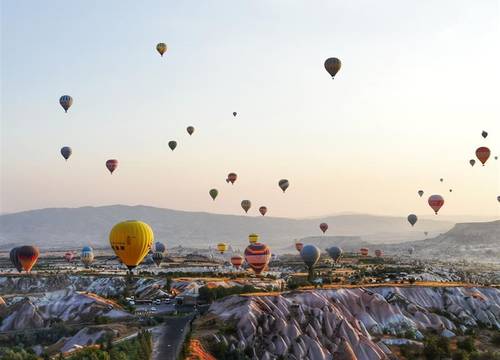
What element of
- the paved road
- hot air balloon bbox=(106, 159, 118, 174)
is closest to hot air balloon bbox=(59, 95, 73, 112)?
hot air balloon bbox=(106, 159, 118, 174)

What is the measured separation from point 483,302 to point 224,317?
43.6 meters

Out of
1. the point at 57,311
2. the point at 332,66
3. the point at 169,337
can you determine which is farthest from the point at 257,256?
the point at 169,337

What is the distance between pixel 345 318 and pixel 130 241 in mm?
26901

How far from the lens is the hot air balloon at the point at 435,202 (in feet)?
380

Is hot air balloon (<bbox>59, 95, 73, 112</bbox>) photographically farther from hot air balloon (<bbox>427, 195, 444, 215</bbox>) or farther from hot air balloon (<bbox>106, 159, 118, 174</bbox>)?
hot air balloon (<bbox>427, 195, 444, 215</bbox>)

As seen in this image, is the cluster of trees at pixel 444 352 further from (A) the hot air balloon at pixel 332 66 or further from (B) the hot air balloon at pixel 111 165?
(B) the hot air balloon at pixel 111 165

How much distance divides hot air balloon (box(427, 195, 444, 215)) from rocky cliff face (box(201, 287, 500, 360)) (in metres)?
30.2

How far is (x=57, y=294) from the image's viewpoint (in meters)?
88.1

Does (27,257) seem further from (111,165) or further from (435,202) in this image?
(435,202)

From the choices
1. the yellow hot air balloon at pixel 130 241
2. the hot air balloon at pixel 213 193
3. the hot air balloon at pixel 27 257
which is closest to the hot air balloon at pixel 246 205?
the hot air balloon at pixel 213 193

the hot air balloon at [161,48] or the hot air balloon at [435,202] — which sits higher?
the hot air balloon at [161,48]

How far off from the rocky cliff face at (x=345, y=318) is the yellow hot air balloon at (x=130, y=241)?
10.8 meters

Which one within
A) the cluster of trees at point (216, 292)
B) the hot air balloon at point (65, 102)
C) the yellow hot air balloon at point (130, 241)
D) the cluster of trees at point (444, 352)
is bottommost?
the cluster of trees at point (444, 352)

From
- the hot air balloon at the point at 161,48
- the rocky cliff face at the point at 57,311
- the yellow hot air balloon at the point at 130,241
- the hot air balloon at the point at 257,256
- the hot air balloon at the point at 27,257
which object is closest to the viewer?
the yellow hot air balloon at the point at 130,241
